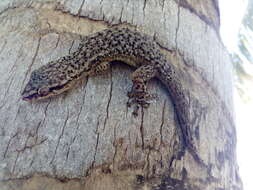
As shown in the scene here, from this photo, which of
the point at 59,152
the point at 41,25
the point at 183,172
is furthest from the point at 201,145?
the point at 41,25

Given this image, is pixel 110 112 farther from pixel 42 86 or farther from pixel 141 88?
pixel 42 86

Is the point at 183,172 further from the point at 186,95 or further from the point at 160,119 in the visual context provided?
the point at 186,95

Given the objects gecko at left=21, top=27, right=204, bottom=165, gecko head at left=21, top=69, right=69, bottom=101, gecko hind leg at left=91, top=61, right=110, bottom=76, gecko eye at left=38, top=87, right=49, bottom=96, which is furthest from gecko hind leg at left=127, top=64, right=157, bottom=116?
gecko eye at left=38, top=87, right=49, bottom=96

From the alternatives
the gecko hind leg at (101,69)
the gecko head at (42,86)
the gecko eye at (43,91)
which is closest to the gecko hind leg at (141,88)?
the gecko hind leg at (101,69)

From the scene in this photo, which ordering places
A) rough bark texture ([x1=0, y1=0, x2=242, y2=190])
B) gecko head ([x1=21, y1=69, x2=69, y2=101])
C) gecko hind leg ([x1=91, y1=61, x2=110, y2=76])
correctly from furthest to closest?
gecko hind leg ([x1=91, y1=61, x2=110, y2=76]), gecko head ([x1=21, y1=69, x2=69, y2=101]), rough bark texture ([x1=0, y1=0, x2=242, y2=190])

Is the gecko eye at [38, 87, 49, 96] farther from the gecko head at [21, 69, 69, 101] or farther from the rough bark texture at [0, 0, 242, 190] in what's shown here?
the rough bark texture at [0, 0, 242, 190]
